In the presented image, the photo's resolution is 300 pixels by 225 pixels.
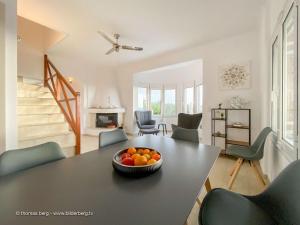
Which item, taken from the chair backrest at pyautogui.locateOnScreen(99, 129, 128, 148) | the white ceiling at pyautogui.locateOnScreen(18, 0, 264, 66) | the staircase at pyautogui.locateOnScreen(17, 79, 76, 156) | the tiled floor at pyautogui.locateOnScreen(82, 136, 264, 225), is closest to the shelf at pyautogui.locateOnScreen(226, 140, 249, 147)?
the tiled floor at pyautogui.locateOnScreen(82, 136, 264, 225)

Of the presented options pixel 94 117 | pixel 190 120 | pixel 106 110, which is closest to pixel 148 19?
pixel 190 120

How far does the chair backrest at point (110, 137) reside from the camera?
5.72 feet

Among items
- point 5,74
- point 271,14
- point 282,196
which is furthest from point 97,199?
point 271,14

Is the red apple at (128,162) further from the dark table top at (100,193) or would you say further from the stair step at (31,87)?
the stair step at (31,87)

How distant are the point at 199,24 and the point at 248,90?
1700 mm

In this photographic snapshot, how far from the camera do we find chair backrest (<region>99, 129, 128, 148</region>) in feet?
5.72

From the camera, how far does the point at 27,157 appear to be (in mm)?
1184

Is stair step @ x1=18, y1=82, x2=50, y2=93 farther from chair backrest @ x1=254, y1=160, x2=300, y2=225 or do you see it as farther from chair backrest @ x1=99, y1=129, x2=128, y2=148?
chair backrest @ x1=254, y1=160, x2=300, y2=225

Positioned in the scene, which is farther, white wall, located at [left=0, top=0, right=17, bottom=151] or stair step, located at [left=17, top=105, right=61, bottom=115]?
stair step, located at [left=17, top=105, right=61, bottom=115]

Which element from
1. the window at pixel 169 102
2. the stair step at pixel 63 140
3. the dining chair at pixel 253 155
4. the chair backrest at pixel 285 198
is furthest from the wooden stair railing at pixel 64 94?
the window at pixel 169 102

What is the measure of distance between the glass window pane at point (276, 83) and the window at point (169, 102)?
466cm

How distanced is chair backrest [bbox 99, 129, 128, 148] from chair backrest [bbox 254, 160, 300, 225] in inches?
53.5

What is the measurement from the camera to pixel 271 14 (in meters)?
A: 2.44

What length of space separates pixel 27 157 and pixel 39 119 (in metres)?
2.83
